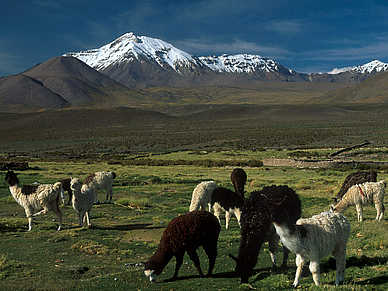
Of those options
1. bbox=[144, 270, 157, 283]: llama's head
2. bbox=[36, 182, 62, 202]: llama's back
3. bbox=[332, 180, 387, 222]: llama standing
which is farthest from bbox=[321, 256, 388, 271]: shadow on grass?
bbox=[36, 182, 62, 202]: llama's back

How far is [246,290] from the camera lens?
7.63 meters

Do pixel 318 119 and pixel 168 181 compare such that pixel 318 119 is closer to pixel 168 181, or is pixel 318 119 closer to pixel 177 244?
pixel 168 181

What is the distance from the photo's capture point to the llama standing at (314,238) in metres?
7.27

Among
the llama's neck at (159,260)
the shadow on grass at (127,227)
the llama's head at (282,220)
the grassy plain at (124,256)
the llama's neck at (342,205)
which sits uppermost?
the llama's head at (282,220)

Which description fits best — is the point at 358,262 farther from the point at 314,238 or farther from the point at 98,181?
the point at 98,181

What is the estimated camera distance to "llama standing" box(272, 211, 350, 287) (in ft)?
23.8

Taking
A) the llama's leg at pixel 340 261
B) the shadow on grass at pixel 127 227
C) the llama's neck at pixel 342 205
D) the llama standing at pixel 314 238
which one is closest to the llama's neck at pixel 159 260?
the llama standing at pixel 314 238

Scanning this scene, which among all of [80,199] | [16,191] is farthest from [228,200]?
[16,191]

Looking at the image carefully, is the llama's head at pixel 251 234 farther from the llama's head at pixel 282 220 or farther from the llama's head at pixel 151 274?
the llama's head at pixel 151 274

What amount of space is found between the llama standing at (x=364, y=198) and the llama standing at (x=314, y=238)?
6.01m

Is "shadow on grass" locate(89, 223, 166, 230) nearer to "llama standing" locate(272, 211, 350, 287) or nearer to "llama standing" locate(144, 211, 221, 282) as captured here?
"llama standing" locate(144, 211, 221, 282)

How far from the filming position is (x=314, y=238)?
7422 mm

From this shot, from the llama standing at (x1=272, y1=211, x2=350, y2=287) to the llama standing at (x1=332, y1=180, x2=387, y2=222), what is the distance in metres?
6.01

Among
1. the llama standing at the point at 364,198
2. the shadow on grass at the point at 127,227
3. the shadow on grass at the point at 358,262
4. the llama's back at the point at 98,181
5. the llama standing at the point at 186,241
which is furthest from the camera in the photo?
the llama's back at the point at 98,181
